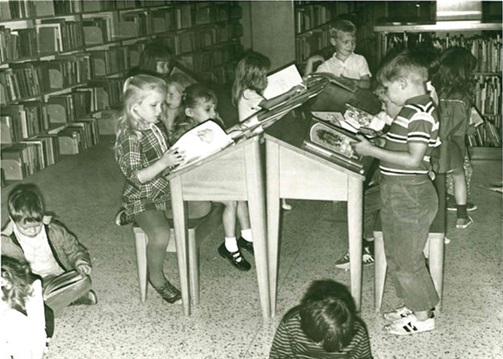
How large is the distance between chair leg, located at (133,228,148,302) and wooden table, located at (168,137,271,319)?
0.24 metres

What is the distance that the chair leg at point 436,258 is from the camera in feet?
9.30

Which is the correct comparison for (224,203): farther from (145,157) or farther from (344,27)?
(344,27)

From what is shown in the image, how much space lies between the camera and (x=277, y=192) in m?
2.71

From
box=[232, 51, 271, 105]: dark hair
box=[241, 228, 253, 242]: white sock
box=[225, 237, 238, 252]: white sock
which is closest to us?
box=[225, 237, 238, 252]: white sock

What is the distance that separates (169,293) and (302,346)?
43.4 inches

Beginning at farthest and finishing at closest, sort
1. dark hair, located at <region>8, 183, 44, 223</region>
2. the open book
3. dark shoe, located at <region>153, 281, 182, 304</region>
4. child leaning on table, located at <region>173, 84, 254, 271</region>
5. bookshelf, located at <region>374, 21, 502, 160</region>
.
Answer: bookshelf, located at <region>374, 21, 502, 160</region>, child leaning on table, located at <region>173, 84, 254, 271</region>, dark shoe, located at <region>153, 281, 182, 304</region>, dark hair, located at <region>8, 183, 44, 223</region>, the open book

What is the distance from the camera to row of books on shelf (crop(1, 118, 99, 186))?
5.38 m

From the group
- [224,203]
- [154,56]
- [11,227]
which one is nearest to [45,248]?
[11,227]

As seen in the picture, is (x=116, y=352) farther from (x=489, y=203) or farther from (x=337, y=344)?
(x=489, y=203)

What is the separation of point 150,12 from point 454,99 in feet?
13.8

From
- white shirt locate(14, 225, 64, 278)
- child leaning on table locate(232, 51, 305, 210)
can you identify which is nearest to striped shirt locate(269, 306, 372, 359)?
white shirt locate(14, 225, 64, 278)

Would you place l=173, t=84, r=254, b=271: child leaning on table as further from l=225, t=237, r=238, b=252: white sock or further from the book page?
the book page

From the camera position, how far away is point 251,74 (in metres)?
3.82

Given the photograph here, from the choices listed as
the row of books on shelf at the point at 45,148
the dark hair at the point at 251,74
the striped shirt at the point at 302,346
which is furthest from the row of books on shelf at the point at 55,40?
the striped shirt at the point at 302,346
